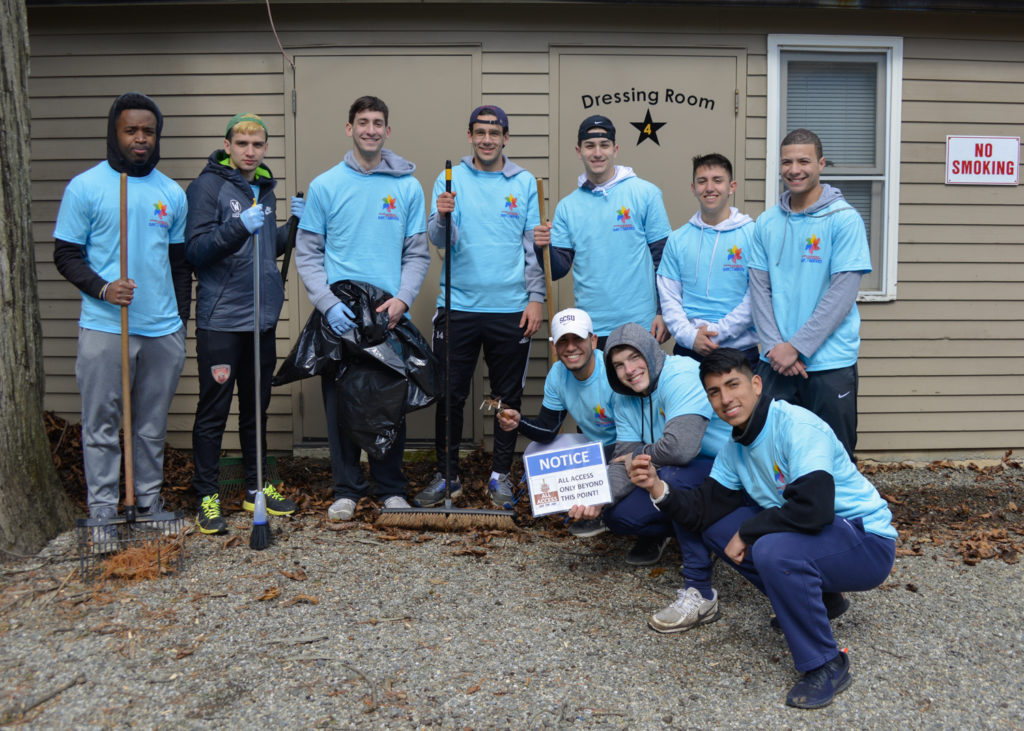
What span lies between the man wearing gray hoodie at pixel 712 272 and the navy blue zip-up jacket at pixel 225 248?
2.18 meters

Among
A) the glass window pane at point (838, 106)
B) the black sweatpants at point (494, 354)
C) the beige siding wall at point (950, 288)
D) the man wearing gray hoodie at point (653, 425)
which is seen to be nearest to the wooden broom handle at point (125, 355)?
the black sweatpants at point (494, 354)

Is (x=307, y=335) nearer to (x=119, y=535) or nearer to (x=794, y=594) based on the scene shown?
(x=119, y=535)

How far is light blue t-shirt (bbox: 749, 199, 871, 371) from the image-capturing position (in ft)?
13.6

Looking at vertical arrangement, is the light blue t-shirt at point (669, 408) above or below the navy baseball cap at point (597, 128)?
below

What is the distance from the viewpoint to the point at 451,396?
4977 mm

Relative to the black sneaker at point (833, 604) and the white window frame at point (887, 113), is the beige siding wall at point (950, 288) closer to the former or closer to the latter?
the white window frame at point (887, 113)

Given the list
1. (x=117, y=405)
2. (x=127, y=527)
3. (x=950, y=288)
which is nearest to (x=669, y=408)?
(x=127, y=527)

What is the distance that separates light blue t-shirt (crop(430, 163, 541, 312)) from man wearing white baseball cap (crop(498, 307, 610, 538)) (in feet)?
2.51

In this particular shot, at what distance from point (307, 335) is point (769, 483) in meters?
2.58

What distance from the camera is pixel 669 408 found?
387cm

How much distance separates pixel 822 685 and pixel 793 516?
0.58m

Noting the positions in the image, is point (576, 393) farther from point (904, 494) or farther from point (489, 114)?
point (904, 494)

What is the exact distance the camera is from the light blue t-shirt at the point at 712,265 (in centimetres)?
460

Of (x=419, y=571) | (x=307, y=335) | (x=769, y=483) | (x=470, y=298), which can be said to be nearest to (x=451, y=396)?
(x=470, y=298)
